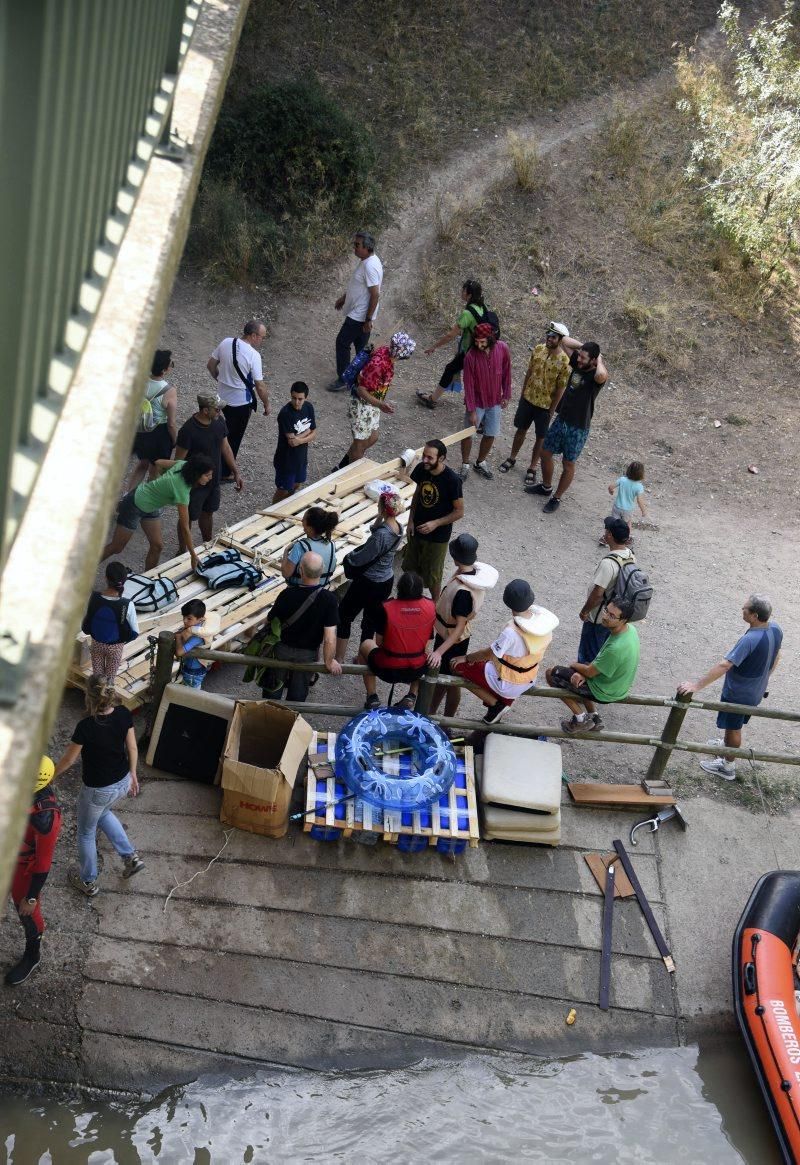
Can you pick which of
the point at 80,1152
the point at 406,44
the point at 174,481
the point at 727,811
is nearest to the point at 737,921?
the point at 727,811

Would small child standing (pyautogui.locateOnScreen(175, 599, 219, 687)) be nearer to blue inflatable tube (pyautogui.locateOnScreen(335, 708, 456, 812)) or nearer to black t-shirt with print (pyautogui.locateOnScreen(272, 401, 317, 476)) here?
blue inflatable tube (pyautogui.locateOnScreen(335, 708, 456, 812))

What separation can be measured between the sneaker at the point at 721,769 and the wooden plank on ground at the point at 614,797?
2.01 feet

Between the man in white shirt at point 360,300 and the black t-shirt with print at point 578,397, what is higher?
the man in white shirt at point 360,300

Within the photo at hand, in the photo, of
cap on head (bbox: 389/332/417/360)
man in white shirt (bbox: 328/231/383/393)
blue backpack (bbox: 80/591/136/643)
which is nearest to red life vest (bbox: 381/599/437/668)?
blue backpack (bbox: 80/591/136/643)

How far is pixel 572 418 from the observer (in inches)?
442

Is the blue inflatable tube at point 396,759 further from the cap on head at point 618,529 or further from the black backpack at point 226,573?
the cap on head at point 618,529

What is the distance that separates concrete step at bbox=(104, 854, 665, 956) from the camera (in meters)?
7.12

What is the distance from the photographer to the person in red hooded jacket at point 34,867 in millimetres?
5977

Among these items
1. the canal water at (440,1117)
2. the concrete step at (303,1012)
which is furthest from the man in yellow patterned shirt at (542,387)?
the canal water at (440,1117)

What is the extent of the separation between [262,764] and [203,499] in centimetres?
250

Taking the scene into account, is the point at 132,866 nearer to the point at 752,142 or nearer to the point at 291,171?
the point at 291,171

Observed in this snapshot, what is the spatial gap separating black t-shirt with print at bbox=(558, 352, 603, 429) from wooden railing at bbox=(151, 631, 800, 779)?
3928 millimetres

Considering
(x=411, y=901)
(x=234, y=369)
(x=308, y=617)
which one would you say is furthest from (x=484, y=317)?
(x=411, y=901)

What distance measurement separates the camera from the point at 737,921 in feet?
24.8
